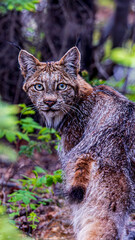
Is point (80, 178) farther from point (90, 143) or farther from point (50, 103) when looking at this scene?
point (50, 103)

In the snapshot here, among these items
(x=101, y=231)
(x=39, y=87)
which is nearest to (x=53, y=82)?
(x=39, y=87)

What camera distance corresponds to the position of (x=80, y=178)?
2965 millimetres

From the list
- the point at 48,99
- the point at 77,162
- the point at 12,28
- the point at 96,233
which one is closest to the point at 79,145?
the point at 77,162

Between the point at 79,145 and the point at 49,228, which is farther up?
the point at 79,145

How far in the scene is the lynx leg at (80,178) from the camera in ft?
9.34

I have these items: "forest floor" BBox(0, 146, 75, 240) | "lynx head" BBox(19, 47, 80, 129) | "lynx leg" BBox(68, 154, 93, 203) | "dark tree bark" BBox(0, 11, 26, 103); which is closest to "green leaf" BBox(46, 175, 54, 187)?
"forest floor" BBox(0, 146, 75, 240)

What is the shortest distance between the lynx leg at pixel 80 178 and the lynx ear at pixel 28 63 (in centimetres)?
137

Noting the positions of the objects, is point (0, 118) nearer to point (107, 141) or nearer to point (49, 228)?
point (107, 141)

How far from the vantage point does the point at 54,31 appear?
7.25 m

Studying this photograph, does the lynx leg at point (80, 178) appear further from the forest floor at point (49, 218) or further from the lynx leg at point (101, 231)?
the forest floor at point (49, 218)

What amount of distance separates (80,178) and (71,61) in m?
1.51

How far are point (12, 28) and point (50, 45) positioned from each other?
97 centimetres

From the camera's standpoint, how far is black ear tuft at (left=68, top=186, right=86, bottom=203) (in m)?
2.84

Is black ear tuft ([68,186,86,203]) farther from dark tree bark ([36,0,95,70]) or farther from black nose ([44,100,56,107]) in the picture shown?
dark tree bark ([36,0,95,70])
